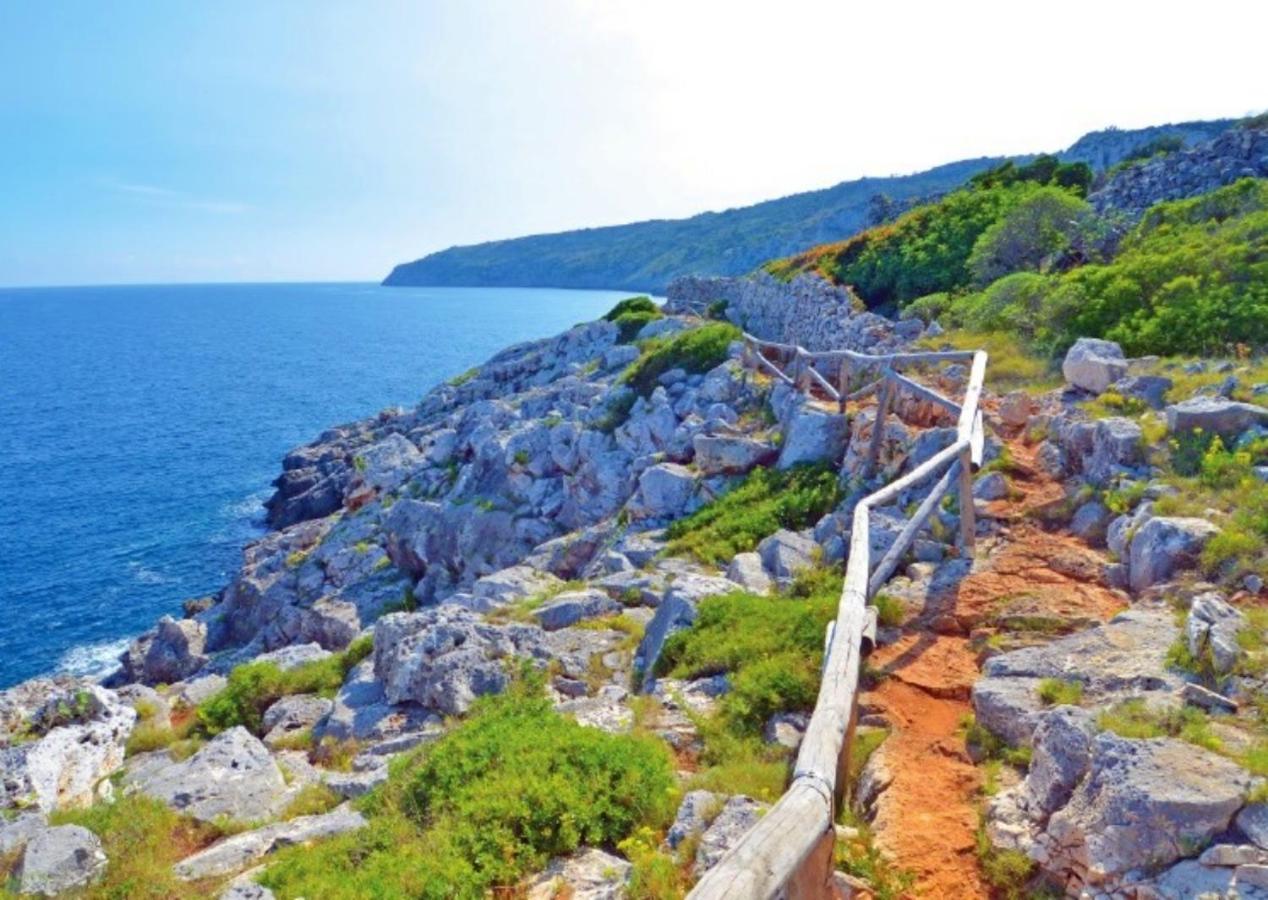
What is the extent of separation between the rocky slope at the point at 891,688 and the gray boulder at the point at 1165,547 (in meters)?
0.04

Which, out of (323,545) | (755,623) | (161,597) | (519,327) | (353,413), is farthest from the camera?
(519,327)

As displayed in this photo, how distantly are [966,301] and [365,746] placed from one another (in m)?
21.0

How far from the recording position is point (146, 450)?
58.8 meters

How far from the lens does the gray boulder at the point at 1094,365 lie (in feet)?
46.9

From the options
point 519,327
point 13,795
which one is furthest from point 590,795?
point 519,327

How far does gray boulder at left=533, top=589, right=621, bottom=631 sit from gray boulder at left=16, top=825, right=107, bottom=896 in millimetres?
6830

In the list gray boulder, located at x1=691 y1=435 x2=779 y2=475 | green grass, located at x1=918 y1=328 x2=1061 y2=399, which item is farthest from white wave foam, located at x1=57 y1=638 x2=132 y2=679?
green grass, located at x1=918 y1=328 x2=1061 y2=399

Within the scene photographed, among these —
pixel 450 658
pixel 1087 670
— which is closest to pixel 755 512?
pixel 450 658

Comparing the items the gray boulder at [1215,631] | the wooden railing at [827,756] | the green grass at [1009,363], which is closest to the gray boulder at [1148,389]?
the green grass at [1009,363]

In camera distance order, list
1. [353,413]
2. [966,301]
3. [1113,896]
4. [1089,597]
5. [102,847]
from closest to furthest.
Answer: [1113,896] → [102,847] → [1089,597] → [966,301] → [353,413]

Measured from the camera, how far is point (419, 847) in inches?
264

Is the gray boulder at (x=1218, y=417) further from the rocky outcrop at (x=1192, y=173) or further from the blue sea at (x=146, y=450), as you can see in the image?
the blue sea at (x=146, y=450)

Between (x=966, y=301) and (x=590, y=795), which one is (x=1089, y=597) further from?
(x=966, y=301)

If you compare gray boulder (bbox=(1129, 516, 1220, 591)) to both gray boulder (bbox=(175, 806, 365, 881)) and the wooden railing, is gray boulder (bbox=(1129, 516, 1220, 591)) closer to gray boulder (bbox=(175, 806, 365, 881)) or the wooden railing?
the wooden railing
